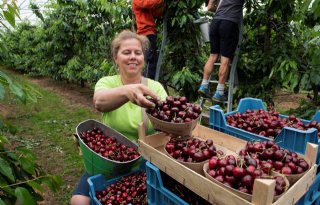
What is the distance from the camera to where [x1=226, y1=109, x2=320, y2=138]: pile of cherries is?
7.09 feet

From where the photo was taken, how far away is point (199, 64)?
17.2ft

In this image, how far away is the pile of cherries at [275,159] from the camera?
1.35 meters

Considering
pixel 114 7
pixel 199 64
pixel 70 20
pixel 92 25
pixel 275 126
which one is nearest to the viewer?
pixel 275 126

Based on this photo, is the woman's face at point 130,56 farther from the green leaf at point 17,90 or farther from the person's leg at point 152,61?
the person's leg at point 152,61

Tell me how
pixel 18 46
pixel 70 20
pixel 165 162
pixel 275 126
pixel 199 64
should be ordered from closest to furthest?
pixel 165 162
pixel 275 126
pixel 199 64
pixel 70 20
pixel 18 46

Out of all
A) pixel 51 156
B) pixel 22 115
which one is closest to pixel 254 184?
pixel 51 156

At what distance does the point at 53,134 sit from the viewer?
559 cm

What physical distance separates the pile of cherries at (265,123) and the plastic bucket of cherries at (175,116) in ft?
2.38

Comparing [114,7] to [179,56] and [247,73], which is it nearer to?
[179,56]

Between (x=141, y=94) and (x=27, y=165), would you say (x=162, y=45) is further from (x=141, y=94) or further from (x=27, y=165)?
(x=27, y=165)

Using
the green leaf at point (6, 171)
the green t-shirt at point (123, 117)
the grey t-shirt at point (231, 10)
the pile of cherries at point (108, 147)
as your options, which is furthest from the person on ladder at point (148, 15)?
the green leaf at point (6, 171)

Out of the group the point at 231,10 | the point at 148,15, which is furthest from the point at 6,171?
the point at 148,15

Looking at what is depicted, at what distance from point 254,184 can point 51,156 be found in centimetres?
410

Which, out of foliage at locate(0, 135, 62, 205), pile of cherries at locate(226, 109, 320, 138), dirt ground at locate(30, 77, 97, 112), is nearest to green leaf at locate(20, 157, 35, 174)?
foliage at locate(0, 135, 62, 205)
